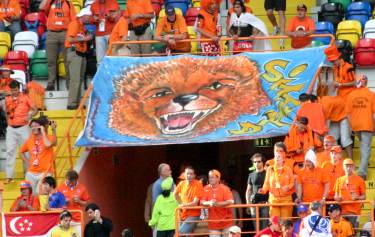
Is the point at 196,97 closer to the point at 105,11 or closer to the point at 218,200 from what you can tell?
the point at 218,200

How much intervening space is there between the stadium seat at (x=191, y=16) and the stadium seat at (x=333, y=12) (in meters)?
2.33

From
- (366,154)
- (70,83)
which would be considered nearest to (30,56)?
(70,83)

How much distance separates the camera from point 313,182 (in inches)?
Result: 1119

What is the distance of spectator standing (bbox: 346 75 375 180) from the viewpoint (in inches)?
1183

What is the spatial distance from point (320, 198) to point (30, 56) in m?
8.03

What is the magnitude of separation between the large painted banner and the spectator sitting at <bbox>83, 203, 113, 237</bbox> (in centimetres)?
165

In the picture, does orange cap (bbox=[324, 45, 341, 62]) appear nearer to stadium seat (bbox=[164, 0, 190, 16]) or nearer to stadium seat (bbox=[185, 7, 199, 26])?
stadium seat (bbox=[185, 7, 199, 26])

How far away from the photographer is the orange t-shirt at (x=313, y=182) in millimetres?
28422

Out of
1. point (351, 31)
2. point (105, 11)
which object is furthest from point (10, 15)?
point (351, 31)

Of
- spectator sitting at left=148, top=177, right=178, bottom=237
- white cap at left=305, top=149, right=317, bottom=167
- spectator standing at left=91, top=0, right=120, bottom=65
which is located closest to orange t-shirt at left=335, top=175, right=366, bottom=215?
white cap at left=305, top=149, right=317, bottom=167

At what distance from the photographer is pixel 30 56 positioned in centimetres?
3434

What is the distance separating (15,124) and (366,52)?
6.16m

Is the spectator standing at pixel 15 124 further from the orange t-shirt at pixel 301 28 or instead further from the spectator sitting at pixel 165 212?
the orange t-shirt at pixel 301 28

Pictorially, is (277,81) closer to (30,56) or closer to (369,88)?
(369,88)
